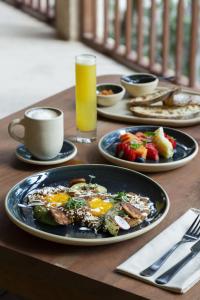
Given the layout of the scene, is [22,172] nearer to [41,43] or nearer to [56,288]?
[56,288]

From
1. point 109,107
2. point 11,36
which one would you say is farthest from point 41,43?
point 109,107

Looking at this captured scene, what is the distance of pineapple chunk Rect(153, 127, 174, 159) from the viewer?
1.87 meters

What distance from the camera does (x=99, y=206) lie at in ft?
5.13

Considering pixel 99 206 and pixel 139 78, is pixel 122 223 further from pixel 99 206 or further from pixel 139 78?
pixel 139 78

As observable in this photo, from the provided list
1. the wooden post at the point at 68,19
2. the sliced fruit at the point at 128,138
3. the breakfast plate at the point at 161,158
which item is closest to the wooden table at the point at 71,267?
the breakfast plate at the point at 161,158

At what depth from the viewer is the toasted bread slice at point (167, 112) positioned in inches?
84.6

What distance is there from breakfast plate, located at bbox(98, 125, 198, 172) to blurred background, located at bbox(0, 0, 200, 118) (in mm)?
1866

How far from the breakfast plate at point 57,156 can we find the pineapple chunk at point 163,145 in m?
0.23

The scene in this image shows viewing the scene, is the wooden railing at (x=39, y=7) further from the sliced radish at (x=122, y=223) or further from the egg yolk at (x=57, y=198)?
the sliced radish at (x=122, y=223)

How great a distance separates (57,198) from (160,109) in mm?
739

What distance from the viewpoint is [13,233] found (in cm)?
149

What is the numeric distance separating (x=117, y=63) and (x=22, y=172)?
10.1 feet

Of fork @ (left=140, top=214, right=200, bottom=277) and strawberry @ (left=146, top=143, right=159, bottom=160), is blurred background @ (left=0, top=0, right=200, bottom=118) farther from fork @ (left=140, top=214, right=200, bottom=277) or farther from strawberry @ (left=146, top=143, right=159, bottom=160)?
fork @ (left=140, top=214, right=200, bottom=277)

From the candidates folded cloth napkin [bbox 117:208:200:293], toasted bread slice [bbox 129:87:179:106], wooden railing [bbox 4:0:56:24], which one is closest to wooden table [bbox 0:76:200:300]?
folded cloth napkin [bbox 117:208:200:293]
